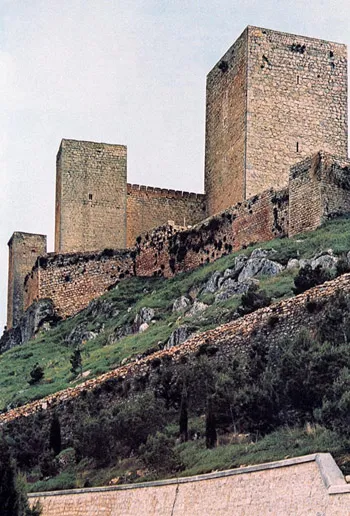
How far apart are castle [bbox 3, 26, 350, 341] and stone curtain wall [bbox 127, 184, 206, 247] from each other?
0.04 meters

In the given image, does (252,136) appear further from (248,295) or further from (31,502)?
(31,502)

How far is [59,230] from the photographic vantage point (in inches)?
1679

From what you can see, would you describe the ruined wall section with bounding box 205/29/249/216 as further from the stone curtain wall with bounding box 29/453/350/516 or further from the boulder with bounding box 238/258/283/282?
the stone curtain wall with bounding box 29/453/350/516

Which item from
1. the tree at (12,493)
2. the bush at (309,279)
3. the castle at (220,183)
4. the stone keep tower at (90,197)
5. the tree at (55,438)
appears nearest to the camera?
the tree at (12,493)

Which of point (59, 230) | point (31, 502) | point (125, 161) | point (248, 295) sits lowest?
point (31, 502)

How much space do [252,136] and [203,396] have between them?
57.3 ft

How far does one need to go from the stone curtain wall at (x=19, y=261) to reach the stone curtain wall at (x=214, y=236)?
8966 mm

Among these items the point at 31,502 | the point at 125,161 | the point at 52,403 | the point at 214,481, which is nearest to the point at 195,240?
the point at 125,161

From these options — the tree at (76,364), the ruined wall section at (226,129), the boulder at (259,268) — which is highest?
the ruined wall section at (226,129)

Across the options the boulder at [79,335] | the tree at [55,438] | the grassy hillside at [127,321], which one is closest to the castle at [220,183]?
the grassy hillside at [127,321]

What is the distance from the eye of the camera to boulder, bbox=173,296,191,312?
106 feet

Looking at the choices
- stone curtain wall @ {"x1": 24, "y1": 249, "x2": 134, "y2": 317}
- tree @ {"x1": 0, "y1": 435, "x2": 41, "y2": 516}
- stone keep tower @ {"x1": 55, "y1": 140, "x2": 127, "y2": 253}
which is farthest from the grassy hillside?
tree @ {"x1": 0, "y1": 435, "x2": 41, "y2": 516}

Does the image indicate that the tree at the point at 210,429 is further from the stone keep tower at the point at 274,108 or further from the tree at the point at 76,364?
the stone keep tower at the point at 274,108

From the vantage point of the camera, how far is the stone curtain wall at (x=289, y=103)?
38.1 m
